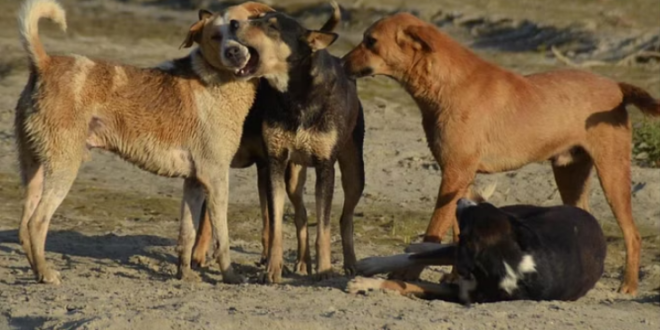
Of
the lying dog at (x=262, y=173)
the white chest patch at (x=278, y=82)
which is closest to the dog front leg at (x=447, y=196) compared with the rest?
the lying dog at (x=262, y=173)

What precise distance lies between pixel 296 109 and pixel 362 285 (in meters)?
1.46

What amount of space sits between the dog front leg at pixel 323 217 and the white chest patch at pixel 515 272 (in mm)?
1553

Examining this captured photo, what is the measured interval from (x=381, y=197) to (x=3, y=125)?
15.5 feet

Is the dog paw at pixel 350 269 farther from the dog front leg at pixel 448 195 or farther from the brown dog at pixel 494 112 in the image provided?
the brown dog at pixel 494 112

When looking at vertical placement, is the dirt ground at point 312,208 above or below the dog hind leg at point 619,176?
below

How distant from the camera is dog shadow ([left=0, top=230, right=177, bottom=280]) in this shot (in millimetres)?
10680

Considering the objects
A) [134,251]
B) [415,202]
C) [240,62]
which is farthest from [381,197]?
[240,62]

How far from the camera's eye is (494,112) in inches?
406

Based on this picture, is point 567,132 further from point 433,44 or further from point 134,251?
point 134,251

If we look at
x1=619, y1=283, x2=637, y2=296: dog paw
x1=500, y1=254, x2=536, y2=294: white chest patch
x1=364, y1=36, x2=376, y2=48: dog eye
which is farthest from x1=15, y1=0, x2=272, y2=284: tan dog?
x1=619, y1=283, x2=637, y2=296: dog paw

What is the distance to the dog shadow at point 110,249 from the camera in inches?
420

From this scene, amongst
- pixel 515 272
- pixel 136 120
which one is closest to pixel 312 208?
pixel 136 120

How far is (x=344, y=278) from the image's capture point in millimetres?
10047

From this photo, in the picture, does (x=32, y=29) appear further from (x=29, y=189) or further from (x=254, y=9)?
(x=254, y=9)
